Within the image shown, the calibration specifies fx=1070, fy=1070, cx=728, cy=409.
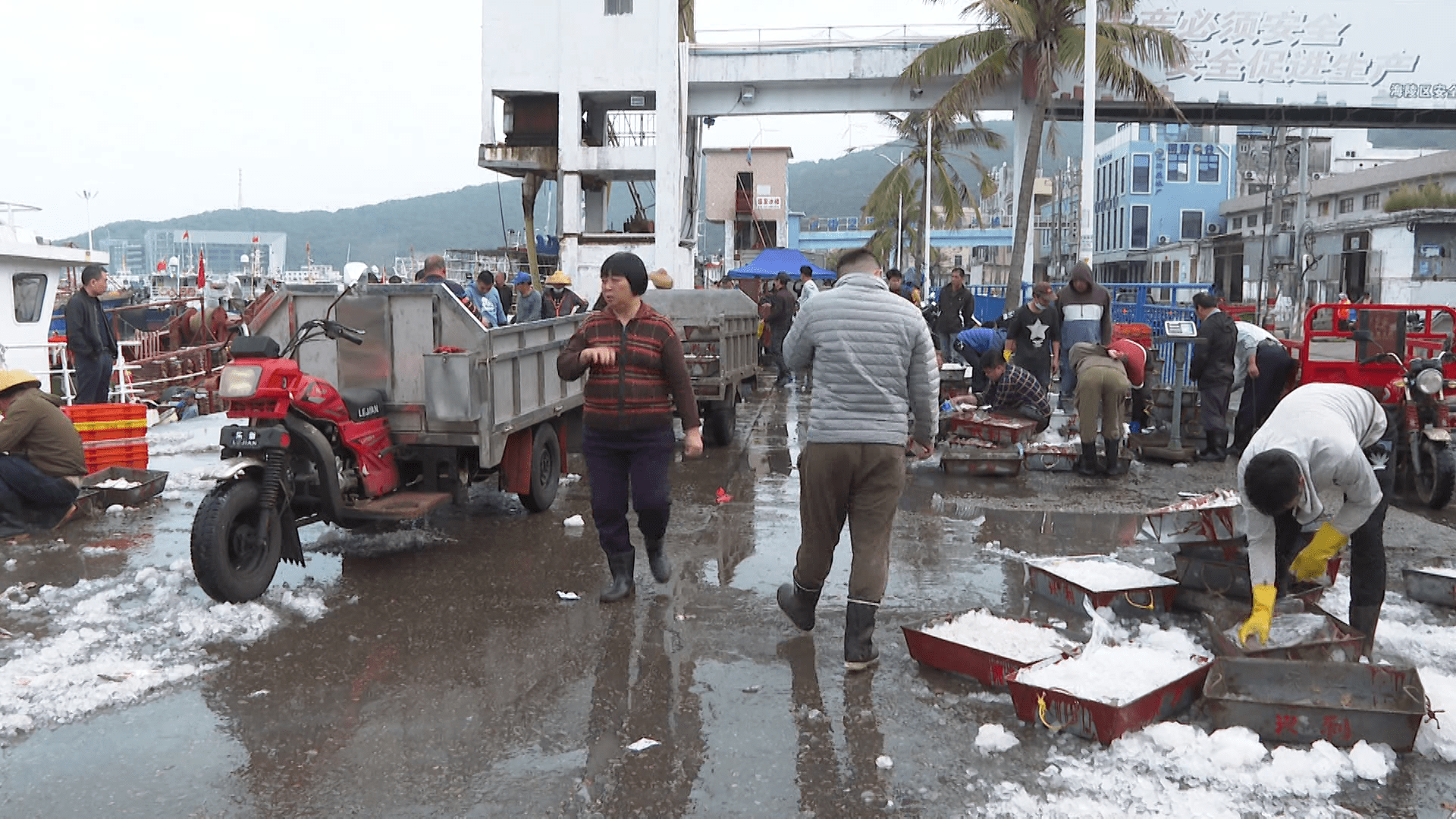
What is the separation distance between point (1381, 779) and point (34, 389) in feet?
26.3

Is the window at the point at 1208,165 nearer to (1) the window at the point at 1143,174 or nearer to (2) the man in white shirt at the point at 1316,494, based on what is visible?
(1) the window at the point at 1143,174

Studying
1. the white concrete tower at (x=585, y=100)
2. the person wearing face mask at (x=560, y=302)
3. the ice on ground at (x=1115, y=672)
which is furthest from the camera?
the white concrete tower at (x=585, y=100)

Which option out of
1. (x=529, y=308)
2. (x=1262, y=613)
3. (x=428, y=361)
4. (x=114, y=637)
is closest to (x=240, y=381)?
(x=428, y=361)

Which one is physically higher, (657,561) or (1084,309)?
(1084,309)

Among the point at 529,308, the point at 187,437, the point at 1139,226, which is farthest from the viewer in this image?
the point at 1139,226

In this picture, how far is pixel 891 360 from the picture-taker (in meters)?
4.85

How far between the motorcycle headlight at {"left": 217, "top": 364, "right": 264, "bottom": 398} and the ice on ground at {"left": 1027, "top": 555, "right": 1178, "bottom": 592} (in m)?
4.46

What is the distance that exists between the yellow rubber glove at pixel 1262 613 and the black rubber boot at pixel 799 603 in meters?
1.89

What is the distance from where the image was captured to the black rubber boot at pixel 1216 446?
34.7ft

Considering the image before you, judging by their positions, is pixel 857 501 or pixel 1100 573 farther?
pixel 1100 573

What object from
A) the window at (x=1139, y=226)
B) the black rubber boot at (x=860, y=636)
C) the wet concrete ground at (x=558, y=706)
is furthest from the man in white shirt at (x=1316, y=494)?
the window at (x=1139, y=226)

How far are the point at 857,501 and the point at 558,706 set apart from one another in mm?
1595

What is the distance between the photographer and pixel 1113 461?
9742mm

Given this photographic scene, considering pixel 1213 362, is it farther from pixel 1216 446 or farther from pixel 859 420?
pixel 859 420
